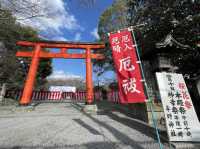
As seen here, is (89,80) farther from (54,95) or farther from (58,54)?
(54,95)

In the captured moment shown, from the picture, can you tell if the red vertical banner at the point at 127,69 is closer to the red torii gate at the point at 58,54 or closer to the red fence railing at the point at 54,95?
the red torii gate at the point at 58,54

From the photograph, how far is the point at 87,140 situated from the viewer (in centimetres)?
410

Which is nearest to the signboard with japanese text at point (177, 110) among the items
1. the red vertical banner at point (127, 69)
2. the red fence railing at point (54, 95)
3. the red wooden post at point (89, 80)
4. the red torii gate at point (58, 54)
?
the red vertical banner at point (127, 69)

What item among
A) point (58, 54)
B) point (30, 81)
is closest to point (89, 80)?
point (58, 54)

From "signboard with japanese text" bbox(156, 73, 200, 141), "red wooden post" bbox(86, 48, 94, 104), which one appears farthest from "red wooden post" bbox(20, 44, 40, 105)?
"signboard with japanese text" bbox(156, 73, 200, 141)

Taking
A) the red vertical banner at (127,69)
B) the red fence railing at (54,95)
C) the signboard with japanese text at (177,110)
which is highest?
the red fence railing at (54,95)

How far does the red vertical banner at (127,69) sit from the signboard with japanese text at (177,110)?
82 cm

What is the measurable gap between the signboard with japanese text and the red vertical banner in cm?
82

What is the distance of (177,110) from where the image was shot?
149 inches

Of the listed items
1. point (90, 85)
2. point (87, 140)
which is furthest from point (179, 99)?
point (90, 85)

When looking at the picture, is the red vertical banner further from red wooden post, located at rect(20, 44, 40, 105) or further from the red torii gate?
red wooden post, located at rect(20, 44, 40, 105)

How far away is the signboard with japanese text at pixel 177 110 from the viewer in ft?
11.9

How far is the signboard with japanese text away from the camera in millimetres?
3631

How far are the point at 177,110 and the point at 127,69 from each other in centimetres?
164
